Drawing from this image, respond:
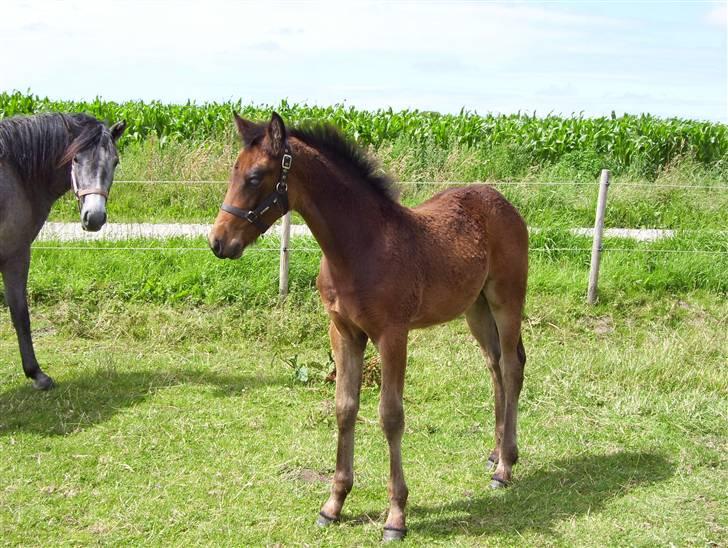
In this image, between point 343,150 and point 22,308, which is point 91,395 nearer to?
point 22,308

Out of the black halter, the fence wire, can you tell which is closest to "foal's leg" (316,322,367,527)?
the black halter

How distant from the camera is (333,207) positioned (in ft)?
15.3

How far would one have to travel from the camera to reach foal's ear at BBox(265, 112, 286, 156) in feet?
14.2

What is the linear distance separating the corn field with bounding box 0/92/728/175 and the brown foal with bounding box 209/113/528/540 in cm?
1082

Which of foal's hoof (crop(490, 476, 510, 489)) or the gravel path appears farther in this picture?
the gravel path

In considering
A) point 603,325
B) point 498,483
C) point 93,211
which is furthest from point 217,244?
point 603,325

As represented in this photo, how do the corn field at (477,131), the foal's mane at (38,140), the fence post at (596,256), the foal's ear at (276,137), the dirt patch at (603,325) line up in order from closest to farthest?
the foal's ear at (276,137) → the foal's mane at (38,140) → the dirt patch at (603,325) → the fence post at (596,256) → the corn field at (477,131)

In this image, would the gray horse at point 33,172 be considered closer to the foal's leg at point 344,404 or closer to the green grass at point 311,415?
the green grass at point 311,415

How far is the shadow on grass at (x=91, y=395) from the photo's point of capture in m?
6.49

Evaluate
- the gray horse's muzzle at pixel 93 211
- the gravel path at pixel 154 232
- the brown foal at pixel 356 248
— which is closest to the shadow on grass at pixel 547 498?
the brown foal at pixel 356 248

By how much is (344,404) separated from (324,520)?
28.3 inches

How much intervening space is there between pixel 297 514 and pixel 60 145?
3.91 m

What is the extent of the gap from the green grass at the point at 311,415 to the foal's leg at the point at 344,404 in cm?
14

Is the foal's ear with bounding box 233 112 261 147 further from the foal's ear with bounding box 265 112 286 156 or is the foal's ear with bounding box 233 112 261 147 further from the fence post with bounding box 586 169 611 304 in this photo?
the fence post with bounding box 586 169 611 304
